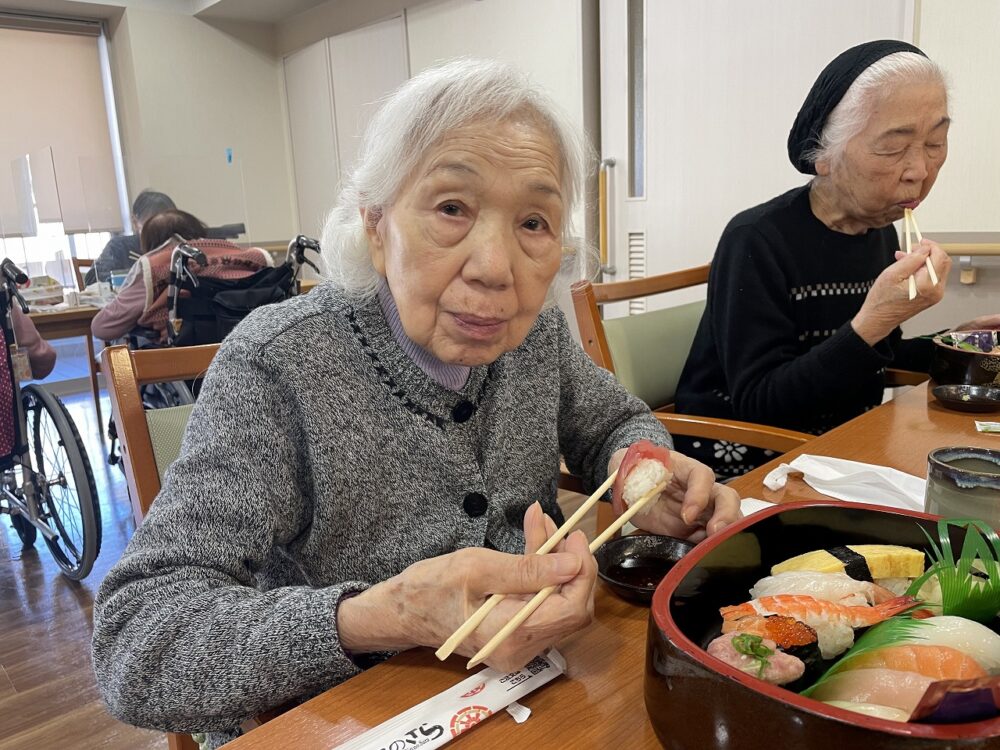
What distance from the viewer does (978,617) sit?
1.74ft

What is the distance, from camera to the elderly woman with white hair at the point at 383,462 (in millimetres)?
687

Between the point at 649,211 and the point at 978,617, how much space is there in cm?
338

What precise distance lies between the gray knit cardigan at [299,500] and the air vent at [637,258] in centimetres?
278

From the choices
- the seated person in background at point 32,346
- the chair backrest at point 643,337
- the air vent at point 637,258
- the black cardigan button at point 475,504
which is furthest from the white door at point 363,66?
the black cardigan button at point 475,504

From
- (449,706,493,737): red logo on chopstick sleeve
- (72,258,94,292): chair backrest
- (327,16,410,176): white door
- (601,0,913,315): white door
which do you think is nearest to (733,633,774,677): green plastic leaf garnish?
(449,706,493,737): red logo on chopstick sleeve

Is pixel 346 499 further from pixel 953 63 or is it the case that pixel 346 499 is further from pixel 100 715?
pixel 953 63

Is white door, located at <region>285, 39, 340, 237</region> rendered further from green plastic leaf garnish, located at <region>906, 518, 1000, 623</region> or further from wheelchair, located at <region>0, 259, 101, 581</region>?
green plastic leaf garnish, located at <region>906, 518, 1000, 623</region>

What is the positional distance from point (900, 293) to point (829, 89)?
0.54 meters

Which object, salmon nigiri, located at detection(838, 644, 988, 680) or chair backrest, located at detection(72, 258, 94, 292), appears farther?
chair backrest, located at detection(72, 258, 94, 292)

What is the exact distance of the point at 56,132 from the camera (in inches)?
229

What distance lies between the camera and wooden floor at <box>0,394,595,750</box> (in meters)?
1.87

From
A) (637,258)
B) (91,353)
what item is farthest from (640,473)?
(91,353)

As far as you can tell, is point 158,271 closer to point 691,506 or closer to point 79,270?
point 79,270

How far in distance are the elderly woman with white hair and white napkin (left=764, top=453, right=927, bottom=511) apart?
208 mm
